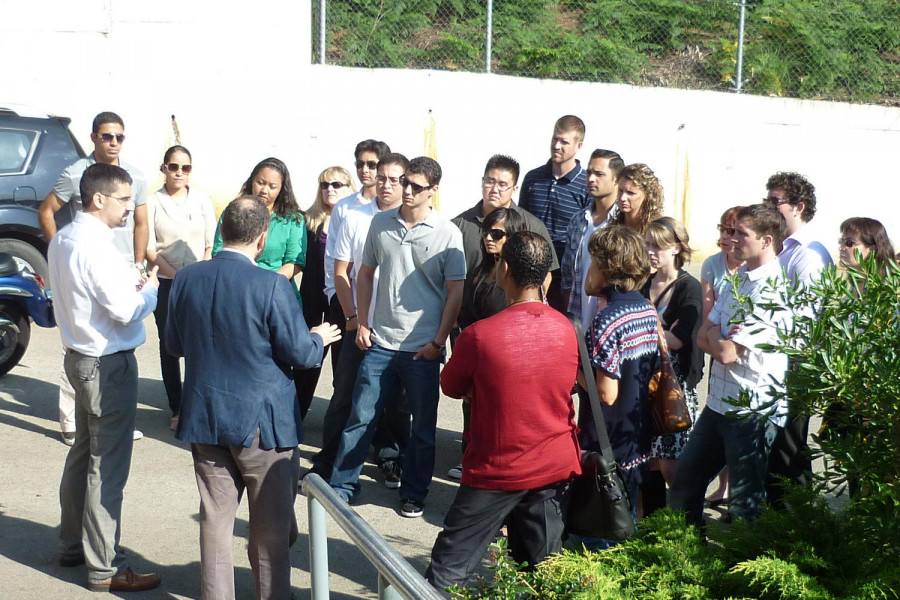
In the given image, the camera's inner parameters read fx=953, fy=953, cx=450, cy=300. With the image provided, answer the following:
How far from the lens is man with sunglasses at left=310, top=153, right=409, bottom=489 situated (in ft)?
20.2

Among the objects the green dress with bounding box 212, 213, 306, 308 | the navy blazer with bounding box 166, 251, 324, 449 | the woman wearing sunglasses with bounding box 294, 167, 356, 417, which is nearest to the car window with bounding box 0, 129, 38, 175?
the green dress with bounding box 212, 213, 306, 308

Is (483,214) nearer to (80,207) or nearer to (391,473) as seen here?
(391,473)

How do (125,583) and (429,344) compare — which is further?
(429,344)

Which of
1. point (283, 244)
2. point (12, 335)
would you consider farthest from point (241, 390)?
point (12, 335)

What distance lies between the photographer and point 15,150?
977cm

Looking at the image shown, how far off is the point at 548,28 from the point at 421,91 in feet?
8.90

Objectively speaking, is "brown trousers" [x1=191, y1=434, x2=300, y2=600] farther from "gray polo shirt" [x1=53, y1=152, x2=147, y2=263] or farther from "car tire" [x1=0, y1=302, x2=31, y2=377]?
"car tire" [x1=0, y1=302, x2=31, y2=377]

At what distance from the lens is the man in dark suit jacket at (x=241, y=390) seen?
161 inches

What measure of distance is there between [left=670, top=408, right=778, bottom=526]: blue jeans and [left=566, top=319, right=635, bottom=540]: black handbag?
2.12 ft

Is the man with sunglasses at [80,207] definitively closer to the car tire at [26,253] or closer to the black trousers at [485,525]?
the car tire at [26,253]

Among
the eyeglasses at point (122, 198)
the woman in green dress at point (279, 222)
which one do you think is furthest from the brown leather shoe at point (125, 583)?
the woman in green dress at point (279, 222)

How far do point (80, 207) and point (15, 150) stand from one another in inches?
144

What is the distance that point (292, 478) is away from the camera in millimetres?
4320

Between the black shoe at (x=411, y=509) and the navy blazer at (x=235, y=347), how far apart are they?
1699mm
